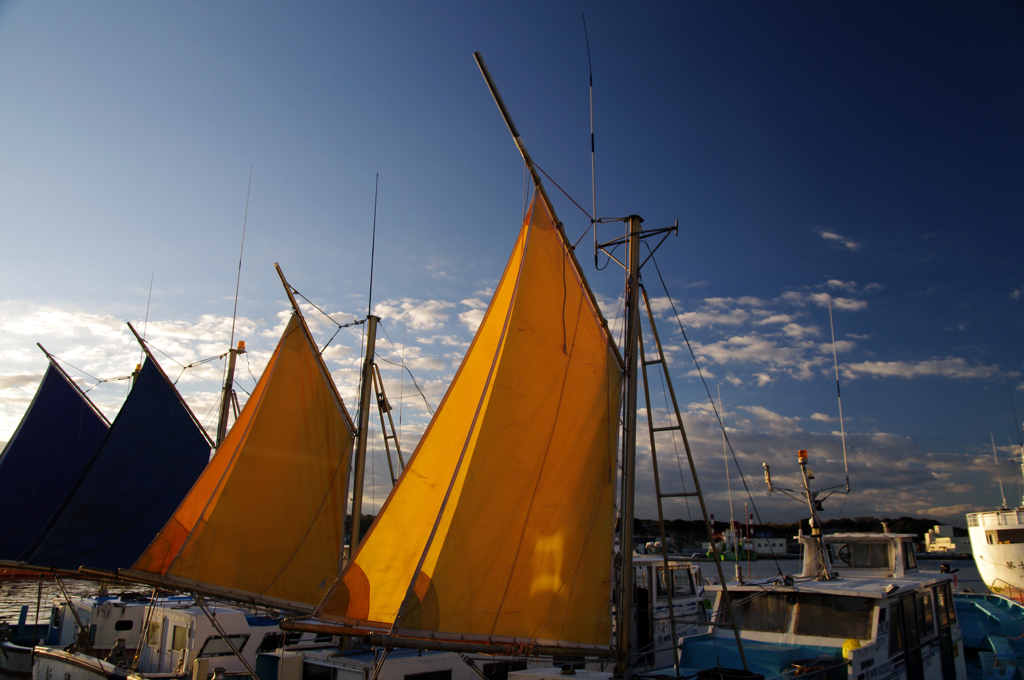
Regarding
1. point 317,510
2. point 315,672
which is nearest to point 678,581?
point 315,672

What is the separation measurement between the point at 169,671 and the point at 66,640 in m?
9.07

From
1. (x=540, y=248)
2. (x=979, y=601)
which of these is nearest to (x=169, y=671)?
(x=540, y=248)

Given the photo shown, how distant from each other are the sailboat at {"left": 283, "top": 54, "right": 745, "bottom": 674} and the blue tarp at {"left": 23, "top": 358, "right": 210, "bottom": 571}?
16.3 m

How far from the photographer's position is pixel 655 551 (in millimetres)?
22469

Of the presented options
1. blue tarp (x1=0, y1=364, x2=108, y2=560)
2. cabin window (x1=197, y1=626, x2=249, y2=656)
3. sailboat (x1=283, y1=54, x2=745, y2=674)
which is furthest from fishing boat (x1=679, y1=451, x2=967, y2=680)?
blue tarp (x1=0, y1=364, x2=108, y2=560)

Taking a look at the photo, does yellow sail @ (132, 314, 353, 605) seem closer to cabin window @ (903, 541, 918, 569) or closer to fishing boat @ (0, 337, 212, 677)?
fishing boat @ (0, 337, 212, 677)

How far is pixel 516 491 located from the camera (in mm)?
9023

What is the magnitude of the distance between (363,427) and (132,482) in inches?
403

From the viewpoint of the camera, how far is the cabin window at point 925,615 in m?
12.2

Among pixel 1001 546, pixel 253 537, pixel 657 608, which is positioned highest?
pixel 253 537

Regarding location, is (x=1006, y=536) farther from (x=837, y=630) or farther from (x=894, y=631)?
(x=837, y=630)

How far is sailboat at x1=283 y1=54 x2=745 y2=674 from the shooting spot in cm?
820

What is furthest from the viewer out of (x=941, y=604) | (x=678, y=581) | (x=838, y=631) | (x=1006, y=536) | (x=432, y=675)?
(x=1006, y=536)

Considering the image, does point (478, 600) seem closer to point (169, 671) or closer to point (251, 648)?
point (251, 648)
